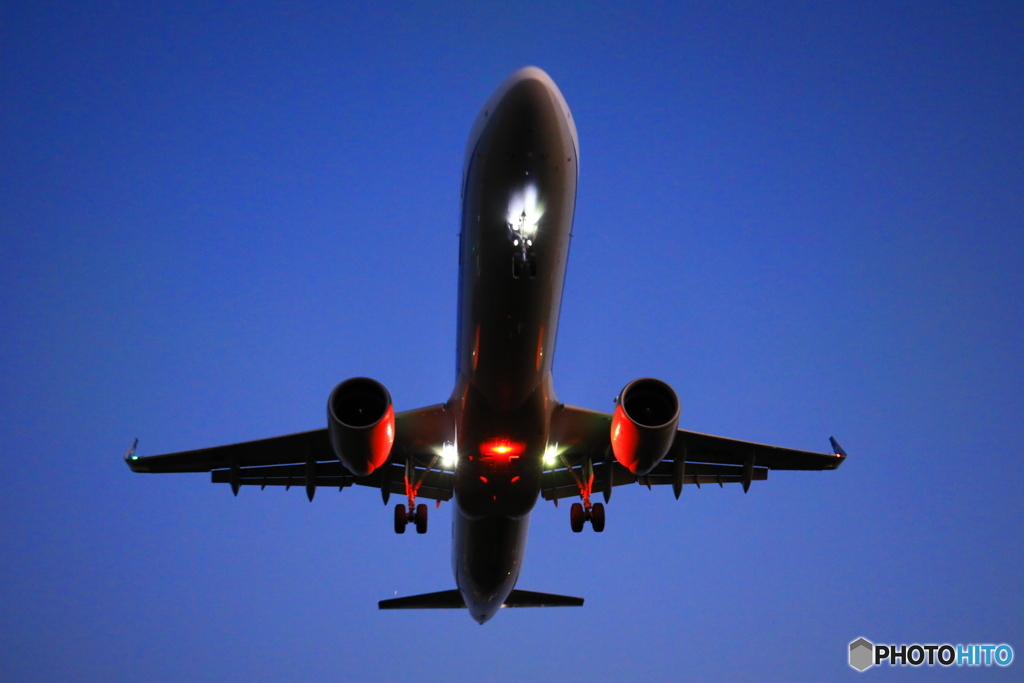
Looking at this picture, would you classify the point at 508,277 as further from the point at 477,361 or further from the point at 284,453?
the point at 284,453

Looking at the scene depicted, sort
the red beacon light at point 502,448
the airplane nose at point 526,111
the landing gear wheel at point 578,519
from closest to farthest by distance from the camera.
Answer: the airplane nose at point 526,111 < the red beacon light at point 502,448 < the landing gear wheel at point 578,519

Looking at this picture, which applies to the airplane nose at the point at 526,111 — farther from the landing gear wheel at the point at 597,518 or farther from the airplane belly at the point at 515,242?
the landing gear wheel at the point at 597,518

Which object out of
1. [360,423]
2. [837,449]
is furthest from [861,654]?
[360,423]

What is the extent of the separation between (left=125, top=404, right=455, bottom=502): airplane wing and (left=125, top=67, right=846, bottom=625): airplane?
4cm

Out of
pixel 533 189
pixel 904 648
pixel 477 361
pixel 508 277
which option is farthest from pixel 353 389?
pixel 904 648

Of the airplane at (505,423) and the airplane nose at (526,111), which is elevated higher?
the airplane nose at (526,111)

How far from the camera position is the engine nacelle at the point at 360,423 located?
42.1ft

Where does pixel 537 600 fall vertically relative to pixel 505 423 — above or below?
below

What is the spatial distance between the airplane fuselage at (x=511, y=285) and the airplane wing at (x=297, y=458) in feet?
4.28

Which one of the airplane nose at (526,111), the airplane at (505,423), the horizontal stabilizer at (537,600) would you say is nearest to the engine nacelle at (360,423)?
the airplane at (505,423)

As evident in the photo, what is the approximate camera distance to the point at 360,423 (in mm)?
13523

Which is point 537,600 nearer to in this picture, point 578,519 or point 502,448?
point 578,519

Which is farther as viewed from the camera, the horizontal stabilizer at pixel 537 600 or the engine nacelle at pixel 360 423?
the horizontal stabilizer at pixel 537 600

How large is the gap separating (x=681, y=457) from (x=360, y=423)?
7.30 meters
